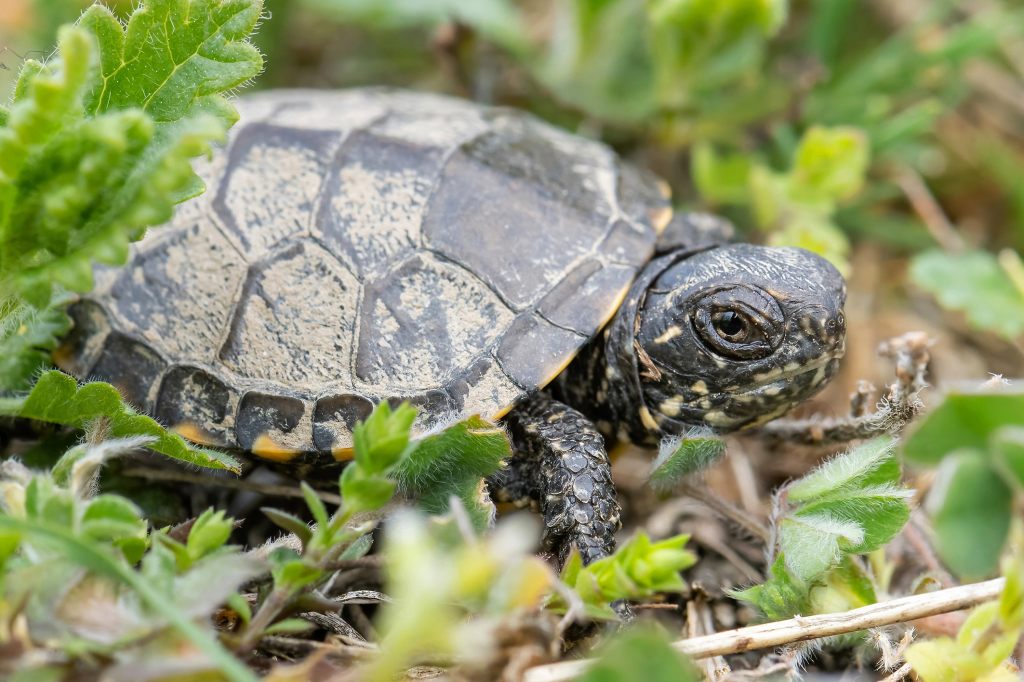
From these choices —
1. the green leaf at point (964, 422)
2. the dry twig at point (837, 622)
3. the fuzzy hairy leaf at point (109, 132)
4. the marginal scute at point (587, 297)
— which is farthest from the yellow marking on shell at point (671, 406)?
the fuzzy hairy leaf at point (109, 132)

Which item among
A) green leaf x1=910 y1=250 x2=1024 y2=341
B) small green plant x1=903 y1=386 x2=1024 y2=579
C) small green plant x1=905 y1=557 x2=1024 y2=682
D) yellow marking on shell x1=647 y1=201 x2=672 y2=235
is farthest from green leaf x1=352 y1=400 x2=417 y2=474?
green leaf x1=910 y1=250 x2=1024 y2=341

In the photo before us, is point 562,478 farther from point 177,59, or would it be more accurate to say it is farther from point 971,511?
point 177,59

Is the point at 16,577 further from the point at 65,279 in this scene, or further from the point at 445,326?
the point at 445,326

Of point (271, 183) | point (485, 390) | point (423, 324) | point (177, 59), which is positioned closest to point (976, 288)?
point (485, 390)

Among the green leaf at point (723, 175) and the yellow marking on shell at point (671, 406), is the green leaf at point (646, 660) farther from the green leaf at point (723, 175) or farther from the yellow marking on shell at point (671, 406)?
the green leaf at point (723, 175)

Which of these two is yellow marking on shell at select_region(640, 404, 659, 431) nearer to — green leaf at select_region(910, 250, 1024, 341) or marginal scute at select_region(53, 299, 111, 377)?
green leaf at select_region(910, 250, 1024, 341)

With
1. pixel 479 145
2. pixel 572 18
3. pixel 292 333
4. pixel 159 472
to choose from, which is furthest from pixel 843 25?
pixel 159 472
